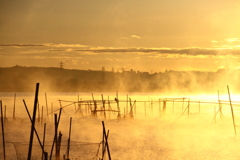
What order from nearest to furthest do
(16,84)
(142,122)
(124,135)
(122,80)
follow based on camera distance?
(124,135) → (142,122) → (16,84) → (122,80)

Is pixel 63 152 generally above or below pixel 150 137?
above

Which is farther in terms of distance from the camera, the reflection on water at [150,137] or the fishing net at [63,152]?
the reflection on water at [150,137]

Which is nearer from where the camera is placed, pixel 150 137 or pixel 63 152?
pixel 63 152

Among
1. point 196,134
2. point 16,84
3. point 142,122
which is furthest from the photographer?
point 16,84

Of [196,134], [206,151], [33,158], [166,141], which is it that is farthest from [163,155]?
[196,134]

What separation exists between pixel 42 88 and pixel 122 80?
20.6m

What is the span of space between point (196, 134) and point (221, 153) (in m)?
6.14

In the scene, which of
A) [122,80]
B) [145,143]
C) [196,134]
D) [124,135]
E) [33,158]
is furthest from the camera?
[122,80]

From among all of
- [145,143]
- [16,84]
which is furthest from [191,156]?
[16,84]

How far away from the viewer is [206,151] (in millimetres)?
18938

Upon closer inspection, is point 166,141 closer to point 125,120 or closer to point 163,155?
point 163,155

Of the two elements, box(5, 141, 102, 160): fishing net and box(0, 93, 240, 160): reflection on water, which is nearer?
box(5, 141, 102, 160): fishing net

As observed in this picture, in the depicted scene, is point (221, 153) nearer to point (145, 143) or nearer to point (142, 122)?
point (145, 143)

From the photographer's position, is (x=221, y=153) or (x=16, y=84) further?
(x=16, y=84)
